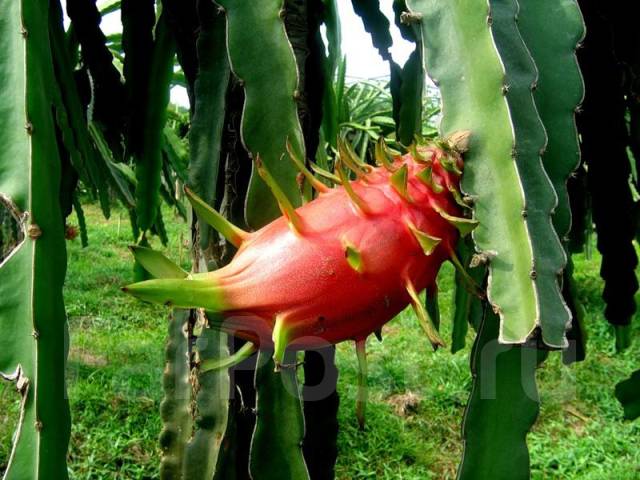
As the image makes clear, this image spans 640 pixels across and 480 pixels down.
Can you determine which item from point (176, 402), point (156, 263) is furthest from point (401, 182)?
point (176, 402)

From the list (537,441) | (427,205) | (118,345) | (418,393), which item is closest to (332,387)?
(427,205)

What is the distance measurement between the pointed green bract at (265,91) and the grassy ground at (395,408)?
128 cm

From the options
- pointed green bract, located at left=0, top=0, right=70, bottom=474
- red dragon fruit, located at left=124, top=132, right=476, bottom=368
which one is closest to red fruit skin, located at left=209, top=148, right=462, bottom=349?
red dragon fruit, located at left=124, top=132, right=476, bottom=368

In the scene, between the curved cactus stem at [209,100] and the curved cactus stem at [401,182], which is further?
the curved cactus stem at [209,100]

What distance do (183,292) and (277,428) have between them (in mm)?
155

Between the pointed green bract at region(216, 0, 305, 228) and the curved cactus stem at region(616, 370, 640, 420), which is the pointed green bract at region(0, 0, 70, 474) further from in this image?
the curved cactus stem at region(616, 370, 640, 420)

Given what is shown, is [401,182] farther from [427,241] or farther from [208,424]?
[208,424]

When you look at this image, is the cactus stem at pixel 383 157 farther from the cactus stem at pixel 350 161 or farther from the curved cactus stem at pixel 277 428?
the curved cactus stem at pixel 277 428

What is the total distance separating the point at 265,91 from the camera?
48 cm

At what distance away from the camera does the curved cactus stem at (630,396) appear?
96 centimetres

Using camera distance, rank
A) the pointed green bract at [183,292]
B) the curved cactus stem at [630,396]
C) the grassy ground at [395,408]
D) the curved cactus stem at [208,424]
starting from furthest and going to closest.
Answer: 1. the grassy ground at [395,408]
2. the curved cactus stem at [630,396]
3. the curved cactus stem at [208,424]
4. the pointed green bract at [183,292]

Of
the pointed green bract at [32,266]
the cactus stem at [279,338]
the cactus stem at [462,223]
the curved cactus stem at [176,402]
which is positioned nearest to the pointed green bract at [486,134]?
the cactus stem at [462,223]

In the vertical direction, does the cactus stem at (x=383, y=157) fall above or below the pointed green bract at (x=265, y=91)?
below

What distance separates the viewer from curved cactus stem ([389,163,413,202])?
0.41 meters
